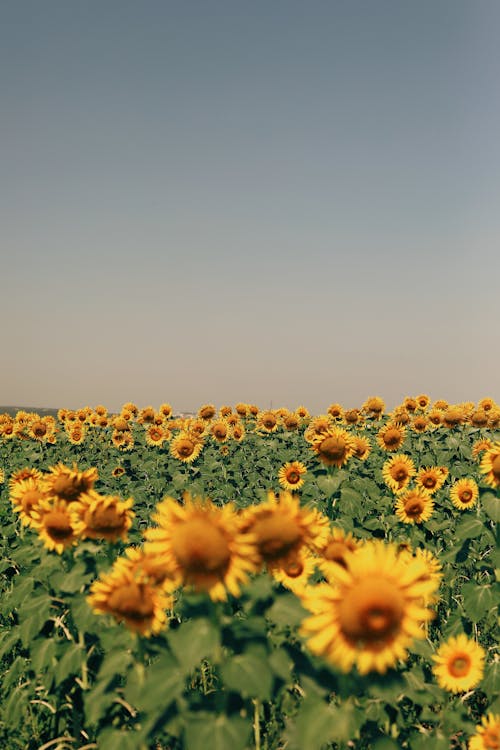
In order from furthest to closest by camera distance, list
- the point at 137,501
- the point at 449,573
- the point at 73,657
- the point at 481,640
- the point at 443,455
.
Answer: the point at 443,455, the point at 137,501, the point at 449,573, the point at 481,640, the point at 73,657

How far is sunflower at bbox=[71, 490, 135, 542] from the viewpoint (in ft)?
12.3

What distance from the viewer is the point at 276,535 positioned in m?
2.87

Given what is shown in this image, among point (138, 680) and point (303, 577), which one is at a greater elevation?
point (303, 577)

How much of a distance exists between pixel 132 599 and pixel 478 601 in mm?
3230

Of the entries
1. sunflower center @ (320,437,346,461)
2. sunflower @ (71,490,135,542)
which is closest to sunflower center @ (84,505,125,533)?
sunflower @ (71,490,135,542)

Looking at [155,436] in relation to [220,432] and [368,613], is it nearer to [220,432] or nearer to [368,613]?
[220,432]

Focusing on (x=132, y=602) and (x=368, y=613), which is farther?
(x=132, y=602)

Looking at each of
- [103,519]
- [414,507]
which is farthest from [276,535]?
[414,507]

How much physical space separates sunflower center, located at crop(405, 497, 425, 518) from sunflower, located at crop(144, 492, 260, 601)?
5113mm

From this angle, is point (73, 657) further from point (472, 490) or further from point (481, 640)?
point (472, 490)

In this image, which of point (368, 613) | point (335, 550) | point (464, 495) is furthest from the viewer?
point (464, 495)

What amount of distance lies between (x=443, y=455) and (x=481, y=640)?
659 cm

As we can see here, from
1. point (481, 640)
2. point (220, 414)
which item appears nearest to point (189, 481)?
point (220, 414)

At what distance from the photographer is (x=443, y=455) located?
13055 mm
